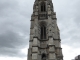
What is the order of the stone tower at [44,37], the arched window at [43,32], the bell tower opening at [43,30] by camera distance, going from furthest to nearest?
the bell tower opening at [43,30]
the arched window at [43,32]
the stone tower at [44,37]

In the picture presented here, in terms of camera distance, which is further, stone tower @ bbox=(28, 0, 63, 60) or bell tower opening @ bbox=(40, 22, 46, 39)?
bell tower opening @ bbox=(40, 22, 46, 39)

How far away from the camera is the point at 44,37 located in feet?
116

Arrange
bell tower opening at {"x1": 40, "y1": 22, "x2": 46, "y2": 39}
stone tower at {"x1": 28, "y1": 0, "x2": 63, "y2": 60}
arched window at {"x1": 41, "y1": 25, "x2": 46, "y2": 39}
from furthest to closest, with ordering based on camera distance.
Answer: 1. bell tower opening at {"x1": 40, "y1": 22, "x2": 46, "y2": 39}
2. arched window at {"x1": 41, "y1": 25, "x2": 46, "y2": 39}
3. stone tower at {"x1": 28, "y1": 0, "x2": 63, "y2": 60}

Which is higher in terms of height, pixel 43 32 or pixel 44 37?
pixel 43 32

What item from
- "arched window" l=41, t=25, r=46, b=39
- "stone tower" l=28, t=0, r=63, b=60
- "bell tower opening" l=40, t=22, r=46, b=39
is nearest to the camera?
"stone tower" l=28, t=0, r=63, b=60

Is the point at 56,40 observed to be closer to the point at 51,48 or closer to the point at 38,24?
the point at 51,48

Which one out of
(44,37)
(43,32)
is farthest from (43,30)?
(44,37)

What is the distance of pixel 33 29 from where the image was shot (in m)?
35.4

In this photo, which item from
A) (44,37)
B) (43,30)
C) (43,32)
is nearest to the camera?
(44,37)

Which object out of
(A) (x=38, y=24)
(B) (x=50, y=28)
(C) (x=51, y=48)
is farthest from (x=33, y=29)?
(C) (x=51, y=48)

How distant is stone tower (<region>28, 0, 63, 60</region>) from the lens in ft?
104

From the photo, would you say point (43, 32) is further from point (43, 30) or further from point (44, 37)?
point (44, 37)

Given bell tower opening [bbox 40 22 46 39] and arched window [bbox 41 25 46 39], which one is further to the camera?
bell tower opening [bbox 40 22 46 39]

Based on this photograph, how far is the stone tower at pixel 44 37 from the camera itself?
104ft
